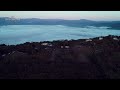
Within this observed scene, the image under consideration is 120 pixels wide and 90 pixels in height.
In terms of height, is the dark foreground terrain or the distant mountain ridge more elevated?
the distant mountain ridge

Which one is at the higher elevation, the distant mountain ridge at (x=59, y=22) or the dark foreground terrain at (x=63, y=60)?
the distant mountain ridge at (x=59, y=22)

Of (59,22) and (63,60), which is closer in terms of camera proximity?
(63,60)

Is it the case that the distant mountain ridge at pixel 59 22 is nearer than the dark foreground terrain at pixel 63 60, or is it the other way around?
the dark foreground terrain at pixel 63 60

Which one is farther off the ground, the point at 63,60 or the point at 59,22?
the point at 59,22

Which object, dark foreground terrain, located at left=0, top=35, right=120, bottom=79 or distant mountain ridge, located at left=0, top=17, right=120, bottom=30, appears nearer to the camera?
dark foreground terrain, located at left=0, top=35, right=120, bottom=79
